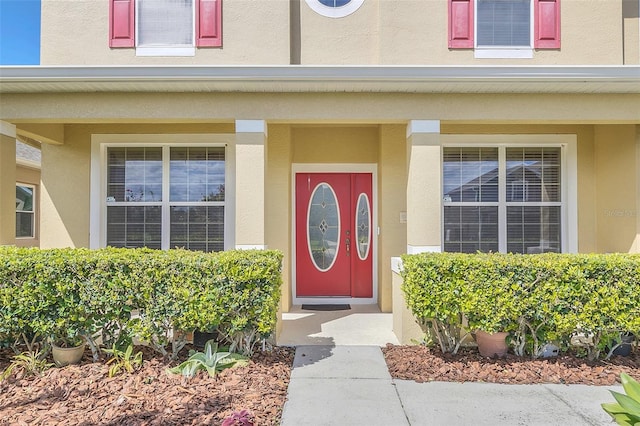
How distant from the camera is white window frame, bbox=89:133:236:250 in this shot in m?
6.36

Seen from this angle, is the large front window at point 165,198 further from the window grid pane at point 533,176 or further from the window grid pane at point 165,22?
the window grid pane at point 533,176

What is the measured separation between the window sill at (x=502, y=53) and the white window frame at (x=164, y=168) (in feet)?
13.5

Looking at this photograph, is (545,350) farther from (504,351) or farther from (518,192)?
(518,192)

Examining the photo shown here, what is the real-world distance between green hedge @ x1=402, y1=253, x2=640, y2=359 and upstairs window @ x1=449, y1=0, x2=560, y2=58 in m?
3.44

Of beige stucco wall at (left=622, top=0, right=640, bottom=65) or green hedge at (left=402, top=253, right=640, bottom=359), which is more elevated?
beige stucco wall at (left=622, top=0, right=640, bottom=65)

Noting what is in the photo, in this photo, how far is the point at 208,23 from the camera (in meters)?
5.89

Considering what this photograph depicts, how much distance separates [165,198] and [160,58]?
7.21 ft

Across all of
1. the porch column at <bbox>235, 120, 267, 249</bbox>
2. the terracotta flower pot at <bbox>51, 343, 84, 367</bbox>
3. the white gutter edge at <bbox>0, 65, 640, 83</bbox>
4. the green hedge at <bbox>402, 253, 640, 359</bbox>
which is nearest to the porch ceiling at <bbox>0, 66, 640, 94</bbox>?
the white gutter edge at <bbox>0, 65, 640, 83</bbox>

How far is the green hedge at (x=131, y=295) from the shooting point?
4051mm

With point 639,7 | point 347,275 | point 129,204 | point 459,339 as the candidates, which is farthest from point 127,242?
point 639,7

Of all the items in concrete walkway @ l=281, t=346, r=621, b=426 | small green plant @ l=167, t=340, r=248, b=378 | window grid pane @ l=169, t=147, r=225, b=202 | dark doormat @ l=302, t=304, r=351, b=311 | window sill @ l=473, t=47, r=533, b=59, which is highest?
window sill @ l=473, t=47, r=533, b=59

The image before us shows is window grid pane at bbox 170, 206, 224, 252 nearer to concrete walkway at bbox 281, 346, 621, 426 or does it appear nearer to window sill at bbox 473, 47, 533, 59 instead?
concrete walkway at bbox 281, 346, 621, 426

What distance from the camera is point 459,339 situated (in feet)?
14.8

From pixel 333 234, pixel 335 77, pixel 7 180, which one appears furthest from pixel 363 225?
pixel 7 180
